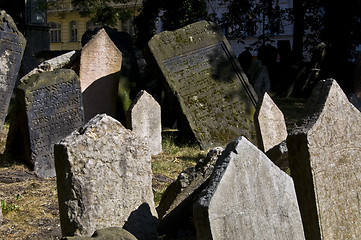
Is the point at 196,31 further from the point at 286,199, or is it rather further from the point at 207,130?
the point at 286,199

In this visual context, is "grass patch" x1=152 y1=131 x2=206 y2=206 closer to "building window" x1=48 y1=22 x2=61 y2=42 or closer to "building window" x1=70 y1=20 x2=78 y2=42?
"building window" x1=70 y1=20 x2=78 y2=42

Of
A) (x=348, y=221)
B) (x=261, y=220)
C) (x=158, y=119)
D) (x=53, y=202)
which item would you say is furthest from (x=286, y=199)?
(x=158, y=119)

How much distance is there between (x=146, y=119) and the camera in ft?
26.0

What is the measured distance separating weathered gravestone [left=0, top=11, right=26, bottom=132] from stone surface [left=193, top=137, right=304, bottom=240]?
16.3ft

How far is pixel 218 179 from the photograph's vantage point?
2713mm

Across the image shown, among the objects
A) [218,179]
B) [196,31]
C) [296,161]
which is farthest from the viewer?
[196,31]

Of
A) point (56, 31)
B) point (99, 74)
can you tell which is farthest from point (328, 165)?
point (56, 31)

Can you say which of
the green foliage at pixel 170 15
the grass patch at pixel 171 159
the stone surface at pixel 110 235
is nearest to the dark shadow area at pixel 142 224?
the stone surface at pixel 110 235

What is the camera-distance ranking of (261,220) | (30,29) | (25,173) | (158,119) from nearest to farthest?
1. (261,220)
2. (25,173)
3. (158,119)
4. (30,29)

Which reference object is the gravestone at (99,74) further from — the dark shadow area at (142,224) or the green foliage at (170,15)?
the dark shadow area at (142,224)

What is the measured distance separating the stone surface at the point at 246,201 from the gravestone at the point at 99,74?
22.1 ft

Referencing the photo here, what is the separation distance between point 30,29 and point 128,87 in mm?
11113

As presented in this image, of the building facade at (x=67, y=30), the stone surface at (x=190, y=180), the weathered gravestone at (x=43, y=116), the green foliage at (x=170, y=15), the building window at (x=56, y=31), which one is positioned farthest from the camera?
the building window at (x=56, y=31)

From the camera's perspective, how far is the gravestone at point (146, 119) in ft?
25.4
